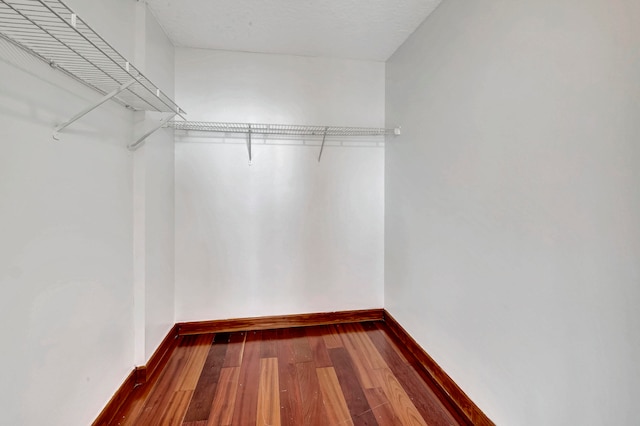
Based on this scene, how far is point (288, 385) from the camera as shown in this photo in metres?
1.65

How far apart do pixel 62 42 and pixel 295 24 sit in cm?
143

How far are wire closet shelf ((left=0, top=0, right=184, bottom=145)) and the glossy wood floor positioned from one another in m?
1.49

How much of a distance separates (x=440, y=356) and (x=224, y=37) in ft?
8.60

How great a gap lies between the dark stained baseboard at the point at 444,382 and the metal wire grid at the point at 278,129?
162 centimetres

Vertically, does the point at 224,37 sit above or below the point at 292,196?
above

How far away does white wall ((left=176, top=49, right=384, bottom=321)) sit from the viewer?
2.19 m

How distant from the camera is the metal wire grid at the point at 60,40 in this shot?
78 cm

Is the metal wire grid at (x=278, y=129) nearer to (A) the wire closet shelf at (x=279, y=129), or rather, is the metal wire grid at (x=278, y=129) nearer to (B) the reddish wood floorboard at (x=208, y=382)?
(A) the wire closet shelf at (x=279, y=129)

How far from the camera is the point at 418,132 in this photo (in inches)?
75.5

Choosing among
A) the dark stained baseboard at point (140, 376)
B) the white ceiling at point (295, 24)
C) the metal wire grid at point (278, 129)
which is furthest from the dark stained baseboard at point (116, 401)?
the white ceiling at point (295, 24)

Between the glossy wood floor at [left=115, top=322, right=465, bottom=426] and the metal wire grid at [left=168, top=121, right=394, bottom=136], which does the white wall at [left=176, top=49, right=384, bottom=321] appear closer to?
the metal wire grid at [left=168, top=121, right=394, bottom=136]

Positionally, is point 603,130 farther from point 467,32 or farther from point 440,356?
point 440,356

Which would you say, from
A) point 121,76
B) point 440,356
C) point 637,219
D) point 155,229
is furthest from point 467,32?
point 155,229

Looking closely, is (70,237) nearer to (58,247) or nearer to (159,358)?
(58,247)
